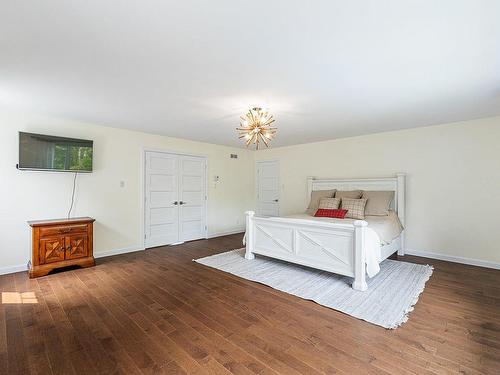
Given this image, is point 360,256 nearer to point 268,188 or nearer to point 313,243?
point 313,243

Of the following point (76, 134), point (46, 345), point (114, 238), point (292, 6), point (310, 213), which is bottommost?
point (46, 345)

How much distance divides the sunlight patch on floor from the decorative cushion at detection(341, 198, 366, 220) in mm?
4529

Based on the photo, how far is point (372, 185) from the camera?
4.84 meters

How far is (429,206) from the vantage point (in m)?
4.32

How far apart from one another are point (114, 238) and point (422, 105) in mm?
5341

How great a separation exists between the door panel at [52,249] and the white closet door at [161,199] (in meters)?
1.49

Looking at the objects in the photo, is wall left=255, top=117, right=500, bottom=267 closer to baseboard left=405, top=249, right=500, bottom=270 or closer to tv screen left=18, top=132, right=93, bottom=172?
baseboard left=405, top=249, right=500, bottom=270

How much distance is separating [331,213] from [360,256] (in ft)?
5.24

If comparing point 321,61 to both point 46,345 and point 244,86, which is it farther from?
point 46,345

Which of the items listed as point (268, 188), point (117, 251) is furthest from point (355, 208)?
point (117, 251)

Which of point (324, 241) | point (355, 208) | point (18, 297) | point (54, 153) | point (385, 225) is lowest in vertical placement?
point (18, 297)

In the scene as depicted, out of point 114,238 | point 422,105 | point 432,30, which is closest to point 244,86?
point 432,30

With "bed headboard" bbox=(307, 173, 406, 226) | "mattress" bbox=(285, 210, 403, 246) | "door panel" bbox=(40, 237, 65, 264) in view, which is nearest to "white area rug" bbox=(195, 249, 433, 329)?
"mattress" bbox=(285, 210, 403, 246)

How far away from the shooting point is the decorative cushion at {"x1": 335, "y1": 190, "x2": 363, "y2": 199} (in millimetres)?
4725
